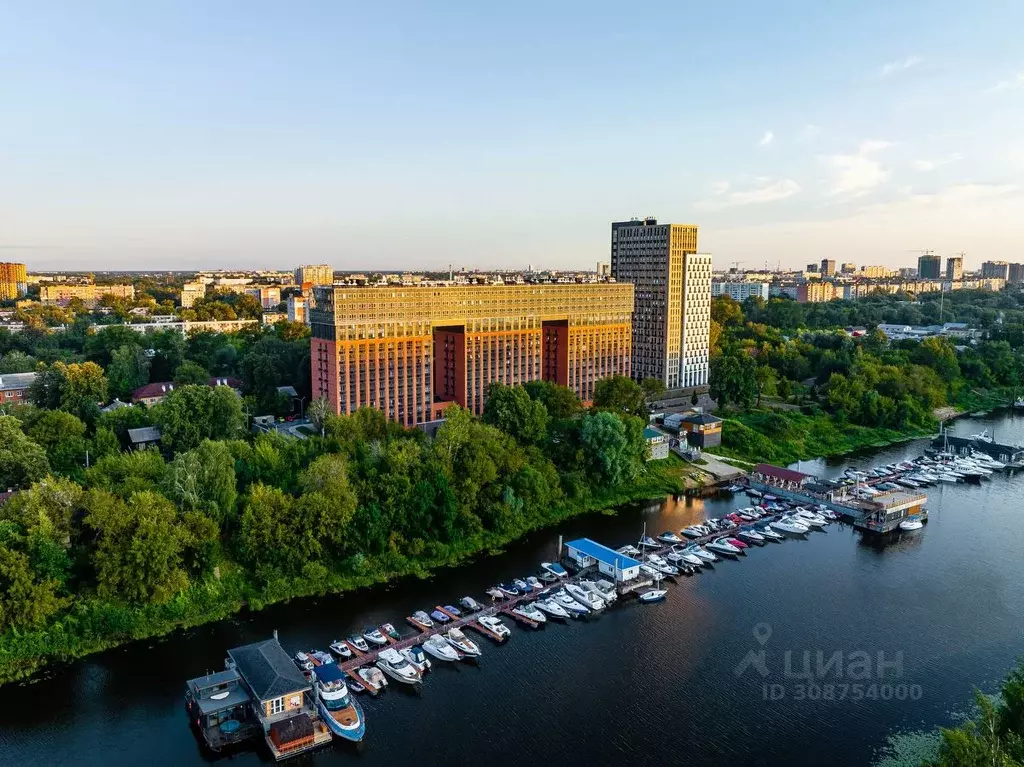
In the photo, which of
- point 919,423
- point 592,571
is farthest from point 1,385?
point 919,423

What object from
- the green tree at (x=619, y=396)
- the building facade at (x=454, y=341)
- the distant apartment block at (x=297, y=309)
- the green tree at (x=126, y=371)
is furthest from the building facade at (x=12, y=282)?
the green tree at (x=619, y=396)

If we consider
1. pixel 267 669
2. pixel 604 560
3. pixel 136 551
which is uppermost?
pixel 136 551

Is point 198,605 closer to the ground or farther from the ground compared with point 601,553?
closer to the ground

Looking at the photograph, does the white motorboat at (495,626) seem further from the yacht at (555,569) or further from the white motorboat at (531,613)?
the yacht at (555,569)

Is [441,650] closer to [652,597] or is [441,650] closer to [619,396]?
[652,597]

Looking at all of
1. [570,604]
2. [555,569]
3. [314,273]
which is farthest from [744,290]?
[570,604]
